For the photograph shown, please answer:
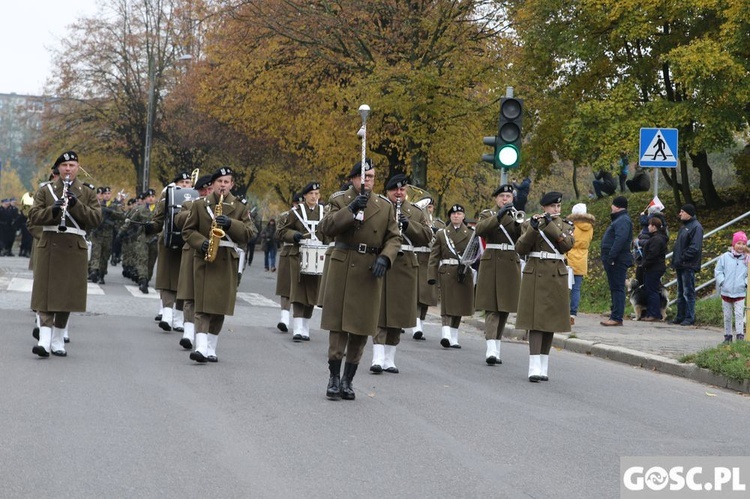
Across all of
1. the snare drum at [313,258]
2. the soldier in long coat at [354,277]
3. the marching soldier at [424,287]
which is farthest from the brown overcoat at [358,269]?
the marching soldier at [424,287]

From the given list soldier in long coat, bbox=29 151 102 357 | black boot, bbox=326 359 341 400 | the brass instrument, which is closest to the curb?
black boot, bbox=326 359 341 400

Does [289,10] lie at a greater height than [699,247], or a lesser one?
greater

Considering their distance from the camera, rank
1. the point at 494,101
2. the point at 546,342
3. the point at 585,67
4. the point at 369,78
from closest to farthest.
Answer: the point at 546,342 < the point at 369,78 < the point at 494,101 < the point at 585,67

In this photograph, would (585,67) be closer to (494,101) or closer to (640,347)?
(494,101)

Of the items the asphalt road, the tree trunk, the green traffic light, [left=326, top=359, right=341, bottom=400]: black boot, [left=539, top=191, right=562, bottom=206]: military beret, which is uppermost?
the tree trunk

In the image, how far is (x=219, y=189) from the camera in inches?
492

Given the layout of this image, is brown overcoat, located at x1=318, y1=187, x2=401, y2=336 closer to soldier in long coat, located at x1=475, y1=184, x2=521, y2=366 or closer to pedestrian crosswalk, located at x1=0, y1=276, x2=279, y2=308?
soldier in long coat, located at x1=475, y1=184, x2=521, y2=366

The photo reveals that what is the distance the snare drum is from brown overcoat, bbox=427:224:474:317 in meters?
1.52

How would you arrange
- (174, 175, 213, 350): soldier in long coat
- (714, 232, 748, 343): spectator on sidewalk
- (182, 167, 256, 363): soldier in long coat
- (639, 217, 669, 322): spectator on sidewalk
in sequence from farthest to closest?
(639, 217, 669, 322): spectator on sidewalk → (714, 232, 748, 343): spectator on sidewalk → (174, 175, 213, 350): soldier in long coat → (182, 167, 256, 363): soldier in long coat

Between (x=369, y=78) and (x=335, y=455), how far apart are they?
2030 cm

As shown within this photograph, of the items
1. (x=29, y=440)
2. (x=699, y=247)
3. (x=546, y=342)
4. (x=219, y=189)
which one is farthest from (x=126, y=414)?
(x=699, y=247)

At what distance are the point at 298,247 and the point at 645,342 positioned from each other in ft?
15.5

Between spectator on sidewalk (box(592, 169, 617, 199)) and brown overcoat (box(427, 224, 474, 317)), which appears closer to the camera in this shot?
brown overcoat (box(427, 224, 474, 317))

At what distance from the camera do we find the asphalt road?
694 cm
